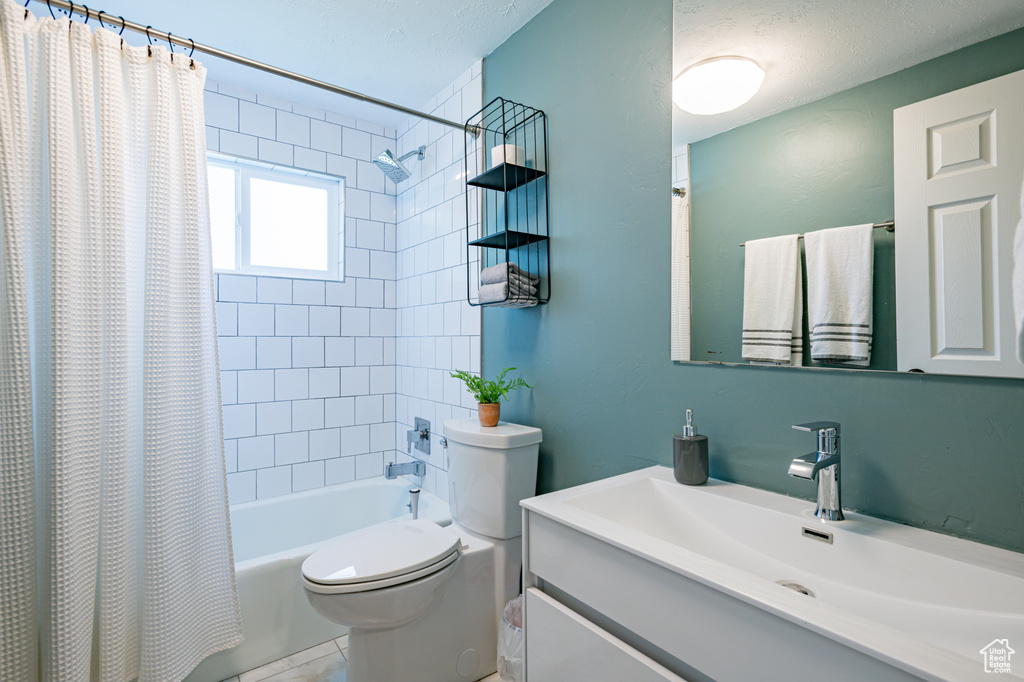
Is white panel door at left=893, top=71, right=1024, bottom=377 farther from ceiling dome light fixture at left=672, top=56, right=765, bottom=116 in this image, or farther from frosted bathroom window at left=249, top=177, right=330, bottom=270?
frosted bathroom window at left=249, top=177, right=330, bottom=270

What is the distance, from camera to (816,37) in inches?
42.3

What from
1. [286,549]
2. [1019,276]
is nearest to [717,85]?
[1019,276]

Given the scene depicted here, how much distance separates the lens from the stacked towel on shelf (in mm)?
1730

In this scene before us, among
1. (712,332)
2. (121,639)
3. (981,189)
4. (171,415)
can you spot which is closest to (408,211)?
(171,415)

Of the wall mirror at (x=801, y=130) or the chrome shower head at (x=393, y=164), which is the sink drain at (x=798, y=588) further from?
the chrome shower head at (x=393, y=164)

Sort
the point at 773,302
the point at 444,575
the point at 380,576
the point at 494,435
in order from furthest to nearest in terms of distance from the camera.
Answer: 1. the point at 494,435
2. the point at 444,575
3. the point at 380,576
4. the point at 773,302

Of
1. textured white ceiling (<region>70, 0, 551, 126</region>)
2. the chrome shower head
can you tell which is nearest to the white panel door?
textured white ceiling (<region>70, 0, 551, 126</region>)

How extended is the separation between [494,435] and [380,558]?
Answer: 52 cm

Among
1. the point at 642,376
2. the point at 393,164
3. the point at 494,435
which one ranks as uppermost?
the point at 393,164

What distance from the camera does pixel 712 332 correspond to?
4.16 ft

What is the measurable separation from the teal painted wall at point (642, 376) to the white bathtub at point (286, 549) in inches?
36.2

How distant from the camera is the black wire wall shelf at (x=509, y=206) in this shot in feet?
5.90

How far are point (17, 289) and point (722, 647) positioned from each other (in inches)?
65.7

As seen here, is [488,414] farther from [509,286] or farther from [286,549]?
[286,549]
